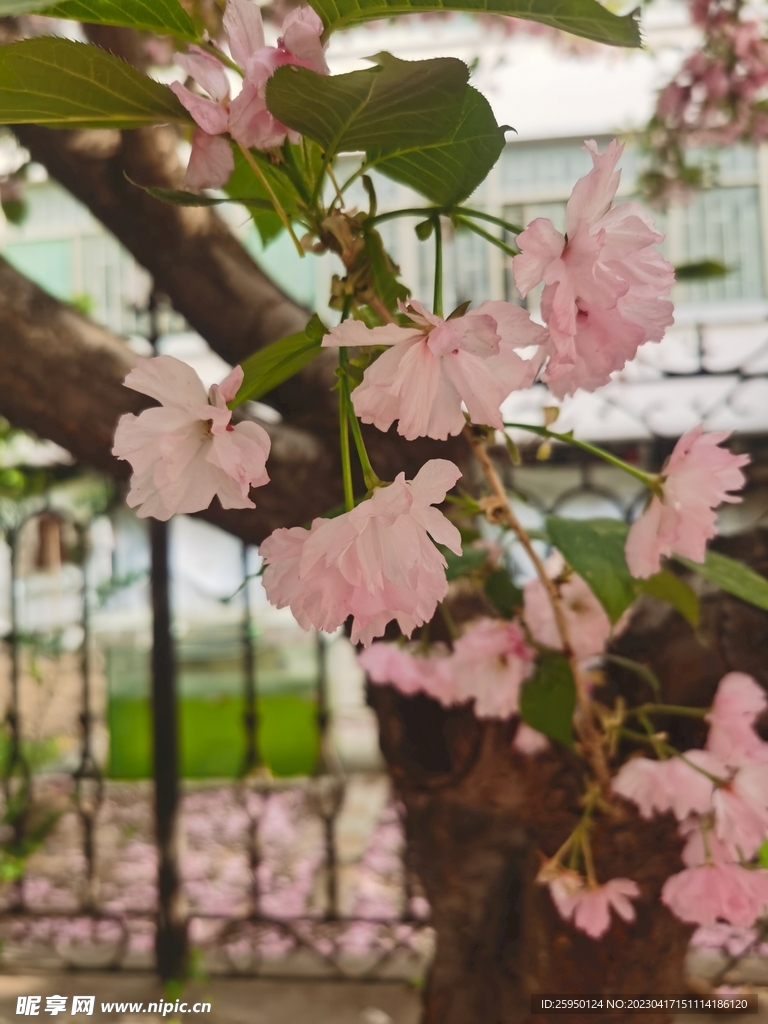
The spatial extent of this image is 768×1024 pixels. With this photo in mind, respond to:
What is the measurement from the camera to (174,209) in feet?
2.33

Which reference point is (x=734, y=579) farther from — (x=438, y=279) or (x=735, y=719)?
(x=438, y=279)

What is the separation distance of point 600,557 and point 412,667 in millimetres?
254

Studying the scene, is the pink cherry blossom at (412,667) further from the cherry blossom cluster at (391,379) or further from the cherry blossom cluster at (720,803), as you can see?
the cherry blossom cluster at (391,379)

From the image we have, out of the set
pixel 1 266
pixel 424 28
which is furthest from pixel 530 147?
pixel 1 266

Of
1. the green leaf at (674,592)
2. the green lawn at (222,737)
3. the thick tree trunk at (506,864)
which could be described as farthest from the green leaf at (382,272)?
the green lawn at (222,737)

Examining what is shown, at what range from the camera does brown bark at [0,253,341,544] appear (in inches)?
26.6

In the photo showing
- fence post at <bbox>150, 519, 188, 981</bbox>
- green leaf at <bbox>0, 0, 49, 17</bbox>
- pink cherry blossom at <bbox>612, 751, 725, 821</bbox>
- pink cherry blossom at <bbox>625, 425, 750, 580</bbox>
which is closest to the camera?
green leaf at <bbox>0, 0, 49, 17</bbox>

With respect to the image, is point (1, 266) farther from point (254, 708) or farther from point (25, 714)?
point (25, 714)

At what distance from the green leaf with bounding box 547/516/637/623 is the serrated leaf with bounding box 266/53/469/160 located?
22cm

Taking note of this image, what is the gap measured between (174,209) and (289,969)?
141 centimetres

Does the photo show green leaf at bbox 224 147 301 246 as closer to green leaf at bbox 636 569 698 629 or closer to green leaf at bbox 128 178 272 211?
green leaf at bbox 128 178 272 211

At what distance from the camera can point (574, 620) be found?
50cm

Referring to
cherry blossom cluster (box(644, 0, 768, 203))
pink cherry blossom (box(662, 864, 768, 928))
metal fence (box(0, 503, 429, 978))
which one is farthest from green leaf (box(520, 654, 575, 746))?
cherry blossom cluster (box(644, 0, 768, 203))

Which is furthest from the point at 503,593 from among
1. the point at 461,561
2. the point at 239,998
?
the point at 239,998
